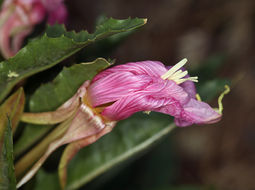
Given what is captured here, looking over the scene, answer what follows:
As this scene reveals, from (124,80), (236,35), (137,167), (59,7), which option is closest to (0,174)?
(124,80)

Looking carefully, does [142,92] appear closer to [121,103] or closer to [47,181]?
[121,103]

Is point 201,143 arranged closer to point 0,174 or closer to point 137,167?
point 137,167

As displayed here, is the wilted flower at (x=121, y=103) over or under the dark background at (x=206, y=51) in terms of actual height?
over

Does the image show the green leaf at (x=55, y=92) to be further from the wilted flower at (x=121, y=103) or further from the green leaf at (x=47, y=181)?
the green leaf at (x=47, y=181)

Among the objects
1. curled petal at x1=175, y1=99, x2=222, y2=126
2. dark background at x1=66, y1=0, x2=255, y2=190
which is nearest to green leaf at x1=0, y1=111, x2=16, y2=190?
curled petal at x1=175, y1=99, x2=222, y2=126

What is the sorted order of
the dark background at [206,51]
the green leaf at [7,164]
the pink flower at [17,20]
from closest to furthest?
the green leaf at [7,164]
the pink flower at [17,20]
the dark background at [206,51]

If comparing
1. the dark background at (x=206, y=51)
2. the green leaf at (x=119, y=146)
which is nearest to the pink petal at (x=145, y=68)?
the green leaf at (x=119, y=146)
